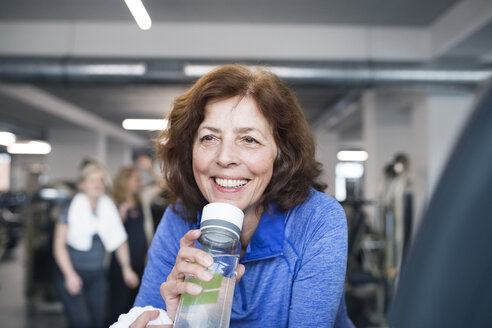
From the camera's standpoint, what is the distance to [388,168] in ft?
15.9

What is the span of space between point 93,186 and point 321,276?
2.63 m

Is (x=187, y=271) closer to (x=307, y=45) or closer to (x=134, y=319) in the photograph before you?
(x=134, y=319)

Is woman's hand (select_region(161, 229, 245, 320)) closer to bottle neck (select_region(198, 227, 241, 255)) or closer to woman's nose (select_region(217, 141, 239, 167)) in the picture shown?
bottle neck (select_region(198, 227, 241, 255))

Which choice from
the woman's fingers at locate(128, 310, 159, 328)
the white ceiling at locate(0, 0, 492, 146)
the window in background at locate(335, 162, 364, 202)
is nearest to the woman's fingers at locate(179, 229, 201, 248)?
the woman's fingers at locate(128, 310, 159, 328)

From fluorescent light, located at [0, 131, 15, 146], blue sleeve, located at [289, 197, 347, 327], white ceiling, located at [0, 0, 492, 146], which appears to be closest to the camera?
blue sleeve, located at [289, 197, 347, 327]

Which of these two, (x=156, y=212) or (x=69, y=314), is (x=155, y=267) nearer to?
(x=69, y=314)

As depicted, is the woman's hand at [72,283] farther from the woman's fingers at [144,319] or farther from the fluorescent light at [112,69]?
the woman's fingers at [144,319]

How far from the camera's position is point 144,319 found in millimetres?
697

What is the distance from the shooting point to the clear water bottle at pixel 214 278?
25.3 inches

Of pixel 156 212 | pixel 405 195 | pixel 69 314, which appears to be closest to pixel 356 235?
pixel 405 195

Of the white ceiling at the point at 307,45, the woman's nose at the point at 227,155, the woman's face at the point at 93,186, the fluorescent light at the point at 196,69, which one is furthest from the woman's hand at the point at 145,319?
the fluorescent light at the point at 196,69

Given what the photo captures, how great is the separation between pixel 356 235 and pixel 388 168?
1.01 meters

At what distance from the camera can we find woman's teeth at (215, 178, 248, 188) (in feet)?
2.79

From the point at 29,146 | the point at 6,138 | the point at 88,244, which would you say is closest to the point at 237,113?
the point at 88,244
